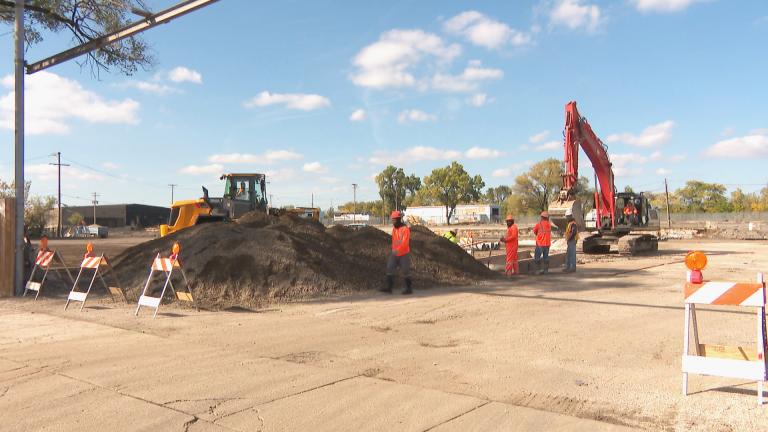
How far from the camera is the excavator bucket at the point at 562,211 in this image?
22.1m

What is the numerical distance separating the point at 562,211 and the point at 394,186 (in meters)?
93.2

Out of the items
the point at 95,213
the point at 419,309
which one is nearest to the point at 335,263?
the point at 419,309

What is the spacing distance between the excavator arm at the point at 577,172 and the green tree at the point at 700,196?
83.4m

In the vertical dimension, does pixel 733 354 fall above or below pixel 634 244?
below

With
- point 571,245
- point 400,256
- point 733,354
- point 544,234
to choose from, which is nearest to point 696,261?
point 733,354

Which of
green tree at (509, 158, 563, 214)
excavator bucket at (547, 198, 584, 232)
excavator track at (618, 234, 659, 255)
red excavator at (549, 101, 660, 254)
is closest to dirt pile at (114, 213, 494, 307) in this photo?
excavator bucket at (547, 198, 584, 232)

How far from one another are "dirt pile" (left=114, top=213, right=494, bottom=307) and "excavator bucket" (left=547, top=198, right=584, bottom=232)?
7.37 metres

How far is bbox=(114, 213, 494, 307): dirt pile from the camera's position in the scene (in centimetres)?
1188

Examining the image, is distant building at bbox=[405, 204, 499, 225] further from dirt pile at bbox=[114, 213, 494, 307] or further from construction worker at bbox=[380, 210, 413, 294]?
construction worker at bbox=[380, 210, 413, 294]

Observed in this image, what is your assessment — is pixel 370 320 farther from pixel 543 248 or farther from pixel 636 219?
pixel 636 219

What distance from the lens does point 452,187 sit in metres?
103

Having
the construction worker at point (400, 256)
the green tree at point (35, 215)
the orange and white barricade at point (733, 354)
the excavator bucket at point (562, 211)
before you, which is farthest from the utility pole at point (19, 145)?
the green tree at point (35, 215)

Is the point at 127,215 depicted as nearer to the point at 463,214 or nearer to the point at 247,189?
the point at 463,214

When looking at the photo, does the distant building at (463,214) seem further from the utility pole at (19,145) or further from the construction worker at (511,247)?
the utility pole at (19,145)
